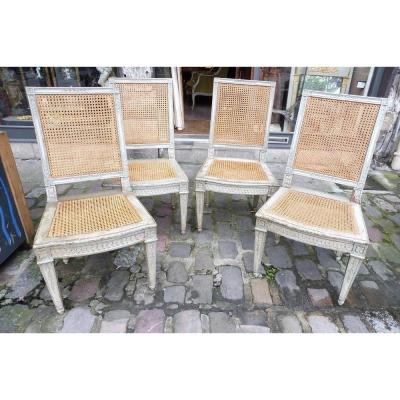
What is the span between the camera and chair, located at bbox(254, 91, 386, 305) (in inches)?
84.5

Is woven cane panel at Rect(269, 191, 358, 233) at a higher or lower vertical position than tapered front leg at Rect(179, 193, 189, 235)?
higher

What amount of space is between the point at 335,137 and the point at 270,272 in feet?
4.40

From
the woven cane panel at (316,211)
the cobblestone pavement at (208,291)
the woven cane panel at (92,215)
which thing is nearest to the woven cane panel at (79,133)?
the woven cane panel at (92,215)

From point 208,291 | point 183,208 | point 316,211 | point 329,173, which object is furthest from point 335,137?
point 208,291

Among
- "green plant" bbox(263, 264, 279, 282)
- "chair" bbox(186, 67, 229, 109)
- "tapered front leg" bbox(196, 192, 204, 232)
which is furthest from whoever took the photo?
"chair" bbox(186, 67, 229, 109)

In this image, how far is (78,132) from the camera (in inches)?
91.7

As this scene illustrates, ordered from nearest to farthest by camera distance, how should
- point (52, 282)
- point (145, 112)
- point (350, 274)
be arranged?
point (52, 282), point (350, 274), point (145, 112)

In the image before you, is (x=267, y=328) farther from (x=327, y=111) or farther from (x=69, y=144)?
(x=69, y=144)

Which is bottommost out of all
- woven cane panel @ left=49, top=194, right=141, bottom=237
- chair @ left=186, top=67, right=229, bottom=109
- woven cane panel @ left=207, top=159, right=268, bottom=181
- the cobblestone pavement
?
the cobblestone pavement

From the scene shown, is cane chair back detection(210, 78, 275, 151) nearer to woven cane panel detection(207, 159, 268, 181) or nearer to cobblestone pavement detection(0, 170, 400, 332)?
woven cane panel detection(207, 159, 268, 181)

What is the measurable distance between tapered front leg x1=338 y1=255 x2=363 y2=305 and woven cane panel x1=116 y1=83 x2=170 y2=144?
2.15 meters

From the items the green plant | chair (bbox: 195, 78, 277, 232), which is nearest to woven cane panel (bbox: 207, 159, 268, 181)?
chair (bbox: 195, 78, 277, 232)

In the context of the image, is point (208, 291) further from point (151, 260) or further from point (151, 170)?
point (151, 170)

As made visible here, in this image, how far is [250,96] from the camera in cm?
310
